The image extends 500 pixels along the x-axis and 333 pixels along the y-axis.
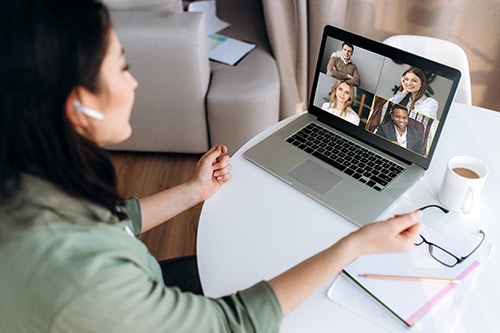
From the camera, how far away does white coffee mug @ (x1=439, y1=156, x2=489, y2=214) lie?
3.17ft

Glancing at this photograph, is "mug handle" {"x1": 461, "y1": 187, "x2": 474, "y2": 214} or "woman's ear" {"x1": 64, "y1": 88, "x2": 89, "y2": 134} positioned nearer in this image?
"woman's ear" {"x1": 64, "y1": 88, "x2": 89, "y2": 134}

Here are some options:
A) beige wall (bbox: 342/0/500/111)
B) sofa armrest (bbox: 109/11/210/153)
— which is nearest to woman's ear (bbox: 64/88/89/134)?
sofa armrest (bbox: 109/11/210/153)

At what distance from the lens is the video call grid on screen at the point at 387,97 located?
1.01m

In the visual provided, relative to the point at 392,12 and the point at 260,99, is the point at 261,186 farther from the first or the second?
the point at 392,12

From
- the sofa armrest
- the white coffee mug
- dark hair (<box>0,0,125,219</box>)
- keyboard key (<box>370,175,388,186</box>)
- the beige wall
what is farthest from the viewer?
the beige wall

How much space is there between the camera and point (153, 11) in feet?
6.04

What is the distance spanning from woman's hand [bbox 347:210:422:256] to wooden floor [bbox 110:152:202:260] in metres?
1.11

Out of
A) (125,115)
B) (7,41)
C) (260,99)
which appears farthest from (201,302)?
(260,99)

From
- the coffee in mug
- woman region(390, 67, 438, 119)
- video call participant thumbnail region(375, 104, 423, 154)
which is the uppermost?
woman region(390, 67, 438, 119)

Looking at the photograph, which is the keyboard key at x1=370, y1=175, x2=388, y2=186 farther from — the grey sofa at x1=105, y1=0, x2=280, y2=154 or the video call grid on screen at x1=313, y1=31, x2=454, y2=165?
the grey sofa at x1=105, y1=0, x2=280, y2=154

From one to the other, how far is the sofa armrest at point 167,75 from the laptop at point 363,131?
735 millimetres

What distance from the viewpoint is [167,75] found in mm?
1831

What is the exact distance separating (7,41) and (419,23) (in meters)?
1.97

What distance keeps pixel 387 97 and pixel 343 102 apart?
5.2 inches
